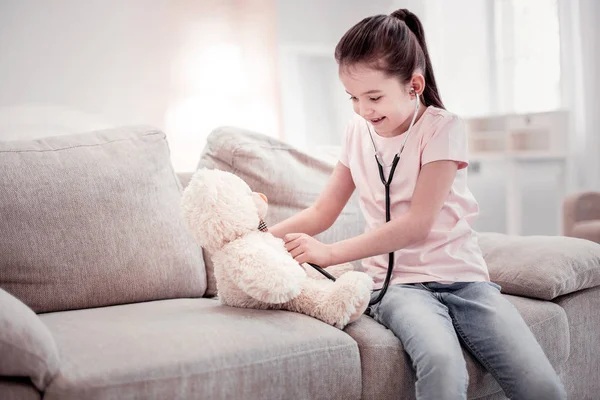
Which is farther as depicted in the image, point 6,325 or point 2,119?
point 2,119

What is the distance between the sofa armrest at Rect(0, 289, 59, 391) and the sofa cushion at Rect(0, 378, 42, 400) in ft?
0.04

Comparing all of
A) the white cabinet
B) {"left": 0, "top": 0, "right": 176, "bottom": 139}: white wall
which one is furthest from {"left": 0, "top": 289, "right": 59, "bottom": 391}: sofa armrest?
the white cabinet

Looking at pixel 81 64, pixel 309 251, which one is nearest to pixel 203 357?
pixel 309 251

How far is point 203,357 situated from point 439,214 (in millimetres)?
706

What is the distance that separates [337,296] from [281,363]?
9.0 inches

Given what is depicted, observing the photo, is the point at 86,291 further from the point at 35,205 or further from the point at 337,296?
the point at 337,296

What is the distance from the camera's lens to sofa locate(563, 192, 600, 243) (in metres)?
3.10

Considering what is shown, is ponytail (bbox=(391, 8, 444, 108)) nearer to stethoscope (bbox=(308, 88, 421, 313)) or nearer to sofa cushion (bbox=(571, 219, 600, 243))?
stethoscope (bbox=(308, 88, 421, 313))

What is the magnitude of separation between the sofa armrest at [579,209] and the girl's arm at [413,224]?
71.0 inches

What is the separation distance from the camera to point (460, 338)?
1576mm

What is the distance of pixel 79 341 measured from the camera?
1.36m

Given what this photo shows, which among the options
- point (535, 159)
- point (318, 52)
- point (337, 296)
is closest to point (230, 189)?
point (337, 296)

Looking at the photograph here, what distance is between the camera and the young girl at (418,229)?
148cm

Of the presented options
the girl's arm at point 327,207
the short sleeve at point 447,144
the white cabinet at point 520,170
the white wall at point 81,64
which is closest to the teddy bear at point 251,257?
the girl's arm at point 327,207
